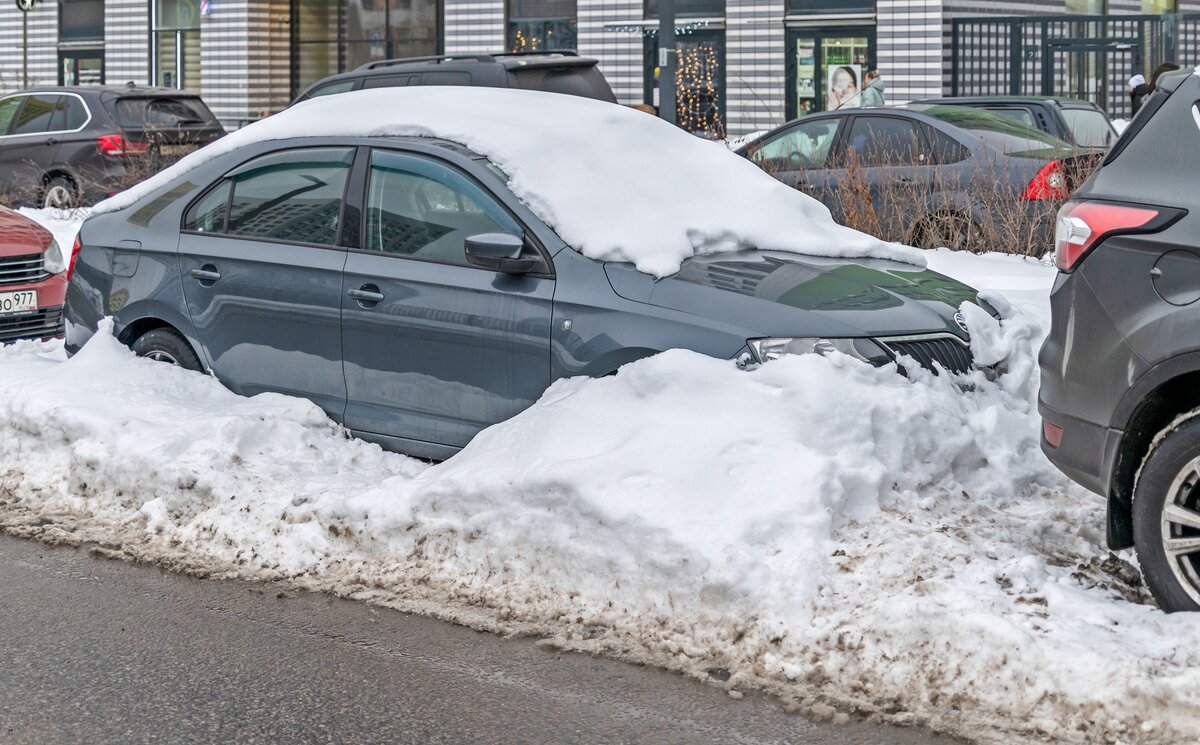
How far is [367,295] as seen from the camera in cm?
674

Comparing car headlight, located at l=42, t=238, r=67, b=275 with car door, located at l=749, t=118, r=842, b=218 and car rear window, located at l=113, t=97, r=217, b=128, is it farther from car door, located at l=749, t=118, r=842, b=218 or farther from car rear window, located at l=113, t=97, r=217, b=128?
car rear window, located at l=113, t=97, r=217, b=128

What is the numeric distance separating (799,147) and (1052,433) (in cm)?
905

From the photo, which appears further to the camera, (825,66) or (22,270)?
(825,66)

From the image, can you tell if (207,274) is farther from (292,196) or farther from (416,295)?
(416,295)

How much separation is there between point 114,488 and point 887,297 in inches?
129

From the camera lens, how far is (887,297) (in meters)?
6.47

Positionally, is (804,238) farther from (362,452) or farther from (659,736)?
(659,736)

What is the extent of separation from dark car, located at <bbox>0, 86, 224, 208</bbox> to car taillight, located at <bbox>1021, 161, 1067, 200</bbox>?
1021cm

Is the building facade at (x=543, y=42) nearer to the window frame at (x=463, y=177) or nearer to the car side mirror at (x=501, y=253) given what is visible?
the window frame at (x=463, y=177)

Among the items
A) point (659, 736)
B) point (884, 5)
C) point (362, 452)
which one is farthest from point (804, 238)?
point (884, 5)

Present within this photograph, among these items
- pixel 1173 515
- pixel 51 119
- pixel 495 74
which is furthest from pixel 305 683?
pixel 51 119

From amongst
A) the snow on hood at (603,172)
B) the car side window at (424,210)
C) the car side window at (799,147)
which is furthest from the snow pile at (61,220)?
the car side window at (424,210)

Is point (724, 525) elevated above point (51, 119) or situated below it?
below

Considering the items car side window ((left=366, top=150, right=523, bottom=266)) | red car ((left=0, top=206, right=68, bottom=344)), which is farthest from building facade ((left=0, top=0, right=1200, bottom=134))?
car side window ((left=366, top=150, right=523, bottom=266))
